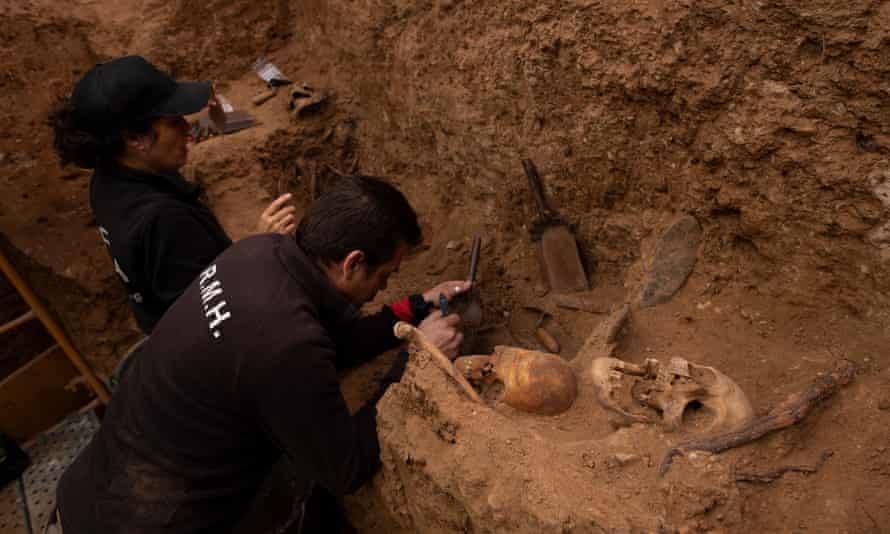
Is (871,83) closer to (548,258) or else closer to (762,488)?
(762,488)

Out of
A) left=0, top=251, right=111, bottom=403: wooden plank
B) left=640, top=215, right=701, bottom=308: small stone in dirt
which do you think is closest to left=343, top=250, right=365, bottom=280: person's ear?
left=640, top=215, right=701, bottom=308: small stone in dirt

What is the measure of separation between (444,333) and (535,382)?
56cm

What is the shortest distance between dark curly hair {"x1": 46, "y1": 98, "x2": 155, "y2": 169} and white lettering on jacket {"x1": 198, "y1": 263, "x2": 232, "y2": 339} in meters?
0.91

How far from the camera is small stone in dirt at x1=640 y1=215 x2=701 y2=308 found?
7.42ft

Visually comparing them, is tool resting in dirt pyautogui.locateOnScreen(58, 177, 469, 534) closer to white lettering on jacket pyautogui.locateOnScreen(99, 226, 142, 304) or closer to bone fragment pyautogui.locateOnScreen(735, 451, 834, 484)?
white lettering on jacket pyautogui.locateOnScreen(99, 226, 142, 304)

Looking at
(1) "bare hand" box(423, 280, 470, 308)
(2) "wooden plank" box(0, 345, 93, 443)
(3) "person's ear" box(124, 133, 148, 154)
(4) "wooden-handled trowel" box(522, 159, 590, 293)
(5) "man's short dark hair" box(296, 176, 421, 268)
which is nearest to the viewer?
(5) "man's short dark hair" box(296, 176, 421, 268)

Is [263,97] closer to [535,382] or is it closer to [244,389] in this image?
[244,389]

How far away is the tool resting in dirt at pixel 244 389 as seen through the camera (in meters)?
1.59

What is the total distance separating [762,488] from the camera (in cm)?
141

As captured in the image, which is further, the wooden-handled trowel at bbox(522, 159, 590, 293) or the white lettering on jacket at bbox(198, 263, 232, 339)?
the wooden-handled trowel at bbox(522, 159, 590, 293)

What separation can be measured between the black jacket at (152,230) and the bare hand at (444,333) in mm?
969

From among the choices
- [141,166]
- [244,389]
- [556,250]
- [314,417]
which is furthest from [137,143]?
[556,250]

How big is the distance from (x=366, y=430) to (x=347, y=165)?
10.1ft

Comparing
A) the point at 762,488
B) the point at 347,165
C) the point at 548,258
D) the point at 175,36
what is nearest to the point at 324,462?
the point at 762,488
